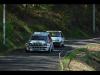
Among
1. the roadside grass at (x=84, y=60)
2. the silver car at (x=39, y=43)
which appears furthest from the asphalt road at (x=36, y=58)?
the roadside grass at (x=84, y=60)

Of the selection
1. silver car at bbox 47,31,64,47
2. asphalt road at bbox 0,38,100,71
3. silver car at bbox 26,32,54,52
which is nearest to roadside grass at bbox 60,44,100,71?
asphalt road at bbox 0,38,100,71

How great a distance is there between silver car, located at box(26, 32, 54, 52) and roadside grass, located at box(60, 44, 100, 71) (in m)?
1.28

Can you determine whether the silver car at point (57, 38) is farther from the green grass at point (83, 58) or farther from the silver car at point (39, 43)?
the green grass at point (83, 58)

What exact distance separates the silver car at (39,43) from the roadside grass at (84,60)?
1.28 m

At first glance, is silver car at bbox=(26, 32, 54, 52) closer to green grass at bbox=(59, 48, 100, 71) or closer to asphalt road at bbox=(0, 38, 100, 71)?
asphalt road at bbox=(0, 38, 100, 71)

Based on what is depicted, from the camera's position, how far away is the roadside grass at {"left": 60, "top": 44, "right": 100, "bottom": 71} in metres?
15.5

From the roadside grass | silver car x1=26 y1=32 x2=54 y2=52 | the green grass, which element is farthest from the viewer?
silver car x1=26 y1=32 x2=54 y2=52

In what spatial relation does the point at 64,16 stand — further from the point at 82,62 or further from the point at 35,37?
the point at 82,62

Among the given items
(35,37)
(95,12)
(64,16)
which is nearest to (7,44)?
(35,37)

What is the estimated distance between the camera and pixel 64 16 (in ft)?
80.6

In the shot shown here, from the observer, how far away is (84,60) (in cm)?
1766

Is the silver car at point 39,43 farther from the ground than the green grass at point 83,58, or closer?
farther from the ground

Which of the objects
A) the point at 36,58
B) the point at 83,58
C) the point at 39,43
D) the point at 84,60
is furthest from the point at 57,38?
the point at 84,60

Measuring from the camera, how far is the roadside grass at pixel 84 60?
15.5m
